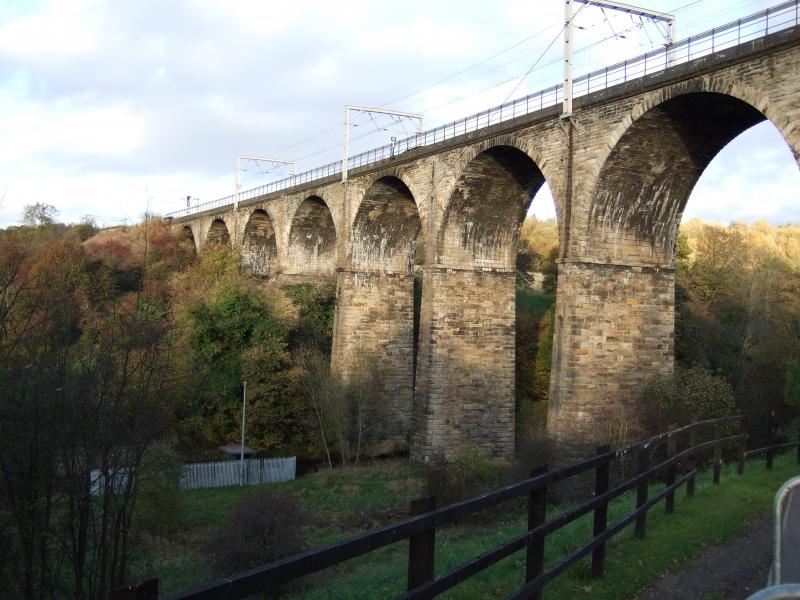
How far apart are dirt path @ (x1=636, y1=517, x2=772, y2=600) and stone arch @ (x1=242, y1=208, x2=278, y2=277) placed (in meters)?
30.1

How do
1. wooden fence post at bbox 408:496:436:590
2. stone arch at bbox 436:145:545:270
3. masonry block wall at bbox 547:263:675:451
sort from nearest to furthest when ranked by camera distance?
wooden fence post at bbox 408:496:436:590 < masonry block wall at bbox 547:263:675:451 < stone arch at bbox 436:145:545:270

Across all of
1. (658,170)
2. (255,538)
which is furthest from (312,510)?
(658,170)

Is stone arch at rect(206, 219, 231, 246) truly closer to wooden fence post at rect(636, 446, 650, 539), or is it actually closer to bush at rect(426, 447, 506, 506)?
bush at rect(426, 447, 506, 506)

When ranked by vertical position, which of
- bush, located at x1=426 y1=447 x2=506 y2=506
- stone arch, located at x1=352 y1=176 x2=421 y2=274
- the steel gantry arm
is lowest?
bush, located at x1=426 y1=447 x2=506 y2=506

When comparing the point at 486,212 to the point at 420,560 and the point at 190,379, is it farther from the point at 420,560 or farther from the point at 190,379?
the point at 420,560

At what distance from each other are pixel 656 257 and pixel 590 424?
13.0 feet

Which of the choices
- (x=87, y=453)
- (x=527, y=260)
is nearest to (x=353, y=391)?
(x=87, y=453)

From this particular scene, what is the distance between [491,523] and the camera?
1241 cm

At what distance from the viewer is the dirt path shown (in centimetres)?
504

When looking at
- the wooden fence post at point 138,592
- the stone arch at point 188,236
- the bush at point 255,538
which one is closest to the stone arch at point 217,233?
the stone arch at point 188,236

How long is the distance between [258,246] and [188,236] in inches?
415

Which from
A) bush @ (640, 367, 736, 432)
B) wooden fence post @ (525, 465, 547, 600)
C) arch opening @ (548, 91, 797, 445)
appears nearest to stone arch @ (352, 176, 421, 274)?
arch opening @ (548, 91, 797, 445)

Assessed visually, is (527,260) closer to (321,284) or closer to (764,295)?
(764,295)

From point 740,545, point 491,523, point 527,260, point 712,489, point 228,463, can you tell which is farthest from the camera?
point 527,260
